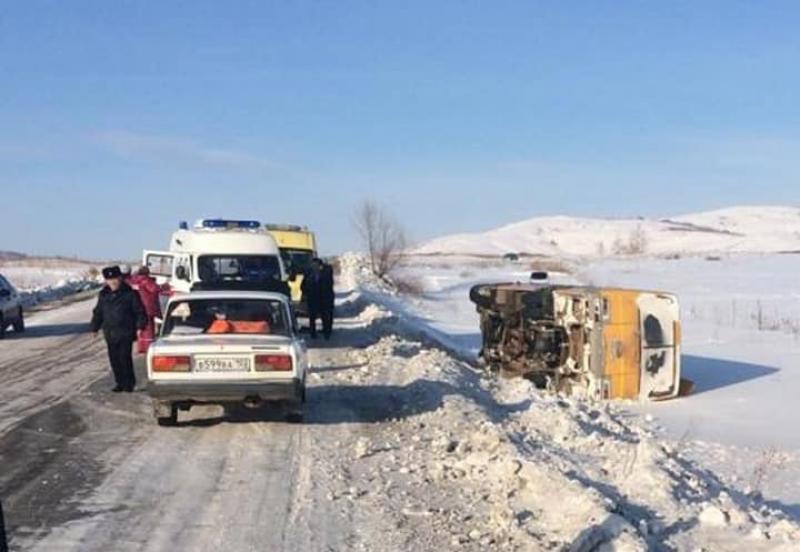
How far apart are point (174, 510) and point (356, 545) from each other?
1738 mm

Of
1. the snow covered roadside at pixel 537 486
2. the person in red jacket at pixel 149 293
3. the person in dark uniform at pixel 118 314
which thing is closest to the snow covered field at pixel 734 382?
the snow covered roadside at pixel 537 486

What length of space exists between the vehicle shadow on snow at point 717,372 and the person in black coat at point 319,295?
762cm

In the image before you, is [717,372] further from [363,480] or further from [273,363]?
[363,480]

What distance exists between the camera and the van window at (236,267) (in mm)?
21559

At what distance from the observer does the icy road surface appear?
7.49 meters

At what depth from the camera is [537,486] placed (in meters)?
8.63

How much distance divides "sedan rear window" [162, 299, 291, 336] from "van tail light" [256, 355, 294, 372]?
71 centimetres

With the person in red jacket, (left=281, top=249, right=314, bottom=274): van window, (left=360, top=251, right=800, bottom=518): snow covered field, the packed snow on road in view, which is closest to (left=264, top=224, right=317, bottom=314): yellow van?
(left=281, top=249, right=314, bottom=274): van window

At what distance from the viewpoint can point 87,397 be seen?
14914mm

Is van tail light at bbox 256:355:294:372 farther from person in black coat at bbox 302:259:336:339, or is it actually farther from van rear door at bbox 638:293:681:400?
person in black coat at bbox 302:259:336:339

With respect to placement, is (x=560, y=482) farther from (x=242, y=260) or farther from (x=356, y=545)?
(x=242, y=260)

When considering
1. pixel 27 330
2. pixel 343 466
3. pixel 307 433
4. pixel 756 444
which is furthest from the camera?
pixel 27 330

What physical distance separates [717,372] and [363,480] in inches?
540

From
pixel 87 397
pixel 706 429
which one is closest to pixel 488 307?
pixel 706 429
